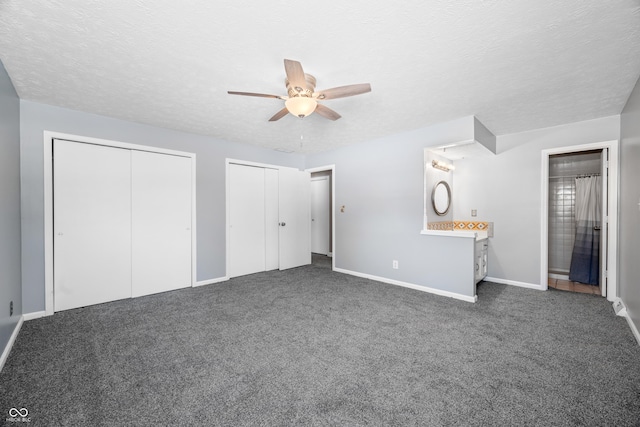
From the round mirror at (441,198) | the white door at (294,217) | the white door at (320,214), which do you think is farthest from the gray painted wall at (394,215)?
the white door at (320,214)

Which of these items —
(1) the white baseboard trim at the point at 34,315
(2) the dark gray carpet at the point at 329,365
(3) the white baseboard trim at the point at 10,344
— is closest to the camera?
(2) the dark gray carpet at the point at 329,365

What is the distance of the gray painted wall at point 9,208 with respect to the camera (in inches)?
82.1

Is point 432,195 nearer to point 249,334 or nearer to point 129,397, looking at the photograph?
→ point 249,334

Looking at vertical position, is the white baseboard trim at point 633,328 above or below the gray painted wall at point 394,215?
below

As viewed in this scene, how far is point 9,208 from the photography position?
229 cm

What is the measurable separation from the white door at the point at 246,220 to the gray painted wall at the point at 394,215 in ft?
4.65

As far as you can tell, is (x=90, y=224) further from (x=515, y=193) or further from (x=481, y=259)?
(x=515, y=193)

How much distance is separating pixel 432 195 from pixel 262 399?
11.1 ft

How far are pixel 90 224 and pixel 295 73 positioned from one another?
3141mm

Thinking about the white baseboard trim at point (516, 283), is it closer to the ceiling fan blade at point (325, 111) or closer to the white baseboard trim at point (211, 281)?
the ceiling fan blade at point (325, 111)

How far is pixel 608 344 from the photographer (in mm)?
2176

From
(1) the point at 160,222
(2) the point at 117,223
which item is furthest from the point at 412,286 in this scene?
(2) the point at 117,223

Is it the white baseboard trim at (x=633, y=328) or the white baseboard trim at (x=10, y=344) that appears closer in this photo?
the white baseboard trim at (x=10, y=344)

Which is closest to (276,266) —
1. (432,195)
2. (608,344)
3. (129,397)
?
(432,195)
